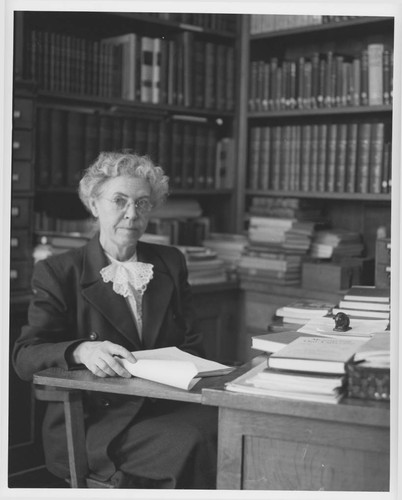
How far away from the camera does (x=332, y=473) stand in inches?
69.4

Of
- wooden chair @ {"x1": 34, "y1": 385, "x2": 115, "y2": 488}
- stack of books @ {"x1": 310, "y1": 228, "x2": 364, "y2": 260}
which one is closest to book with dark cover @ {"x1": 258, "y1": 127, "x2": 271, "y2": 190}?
stack of books @ {"x1": 310, "y1": 228, "x2": 364, "y2": 260}

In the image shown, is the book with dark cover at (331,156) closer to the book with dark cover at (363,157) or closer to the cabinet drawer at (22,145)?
the book with dark cover at (363,157)

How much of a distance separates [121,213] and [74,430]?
2.57 ft

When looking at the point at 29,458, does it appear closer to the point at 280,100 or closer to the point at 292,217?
the point at 292,217

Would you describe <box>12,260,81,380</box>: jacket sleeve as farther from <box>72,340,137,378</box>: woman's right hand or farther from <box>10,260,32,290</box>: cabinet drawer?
<box>10,260,32,290</box>: cabinet drawer

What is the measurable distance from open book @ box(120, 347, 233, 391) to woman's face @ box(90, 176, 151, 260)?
0.64 metres

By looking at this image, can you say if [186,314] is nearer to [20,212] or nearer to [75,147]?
[20,212]

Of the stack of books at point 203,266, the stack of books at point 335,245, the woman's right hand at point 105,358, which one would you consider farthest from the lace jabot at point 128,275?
the stack of books at point 335,245

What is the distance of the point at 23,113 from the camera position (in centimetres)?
335

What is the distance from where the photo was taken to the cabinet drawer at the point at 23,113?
3.31m

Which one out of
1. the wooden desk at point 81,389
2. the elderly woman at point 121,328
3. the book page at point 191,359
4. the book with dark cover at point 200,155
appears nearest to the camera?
the wooden desk at point 81,389

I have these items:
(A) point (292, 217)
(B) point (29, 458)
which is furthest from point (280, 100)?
(B) point (29, 458)

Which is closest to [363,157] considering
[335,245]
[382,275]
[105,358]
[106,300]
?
[335,245]

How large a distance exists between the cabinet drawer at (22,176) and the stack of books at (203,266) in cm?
84
